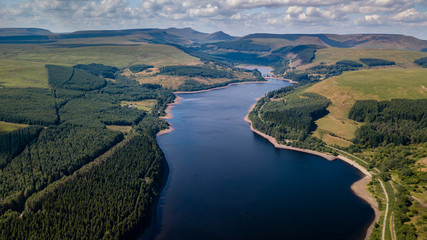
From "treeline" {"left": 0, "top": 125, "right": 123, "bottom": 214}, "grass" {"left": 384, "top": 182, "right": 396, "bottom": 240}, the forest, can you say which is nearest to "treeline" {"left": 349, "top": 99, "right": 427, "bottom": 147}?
"grass" {"left": 384, "top": 182, "right": 396, "bottom": 240}

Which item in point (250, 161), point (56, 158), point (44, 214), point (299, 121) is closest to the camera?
point (44, 214)

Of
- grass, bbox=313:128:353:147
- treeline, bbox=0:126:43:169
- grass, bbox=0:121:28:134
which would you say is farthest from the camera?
grass, bbox=313:128:353:147

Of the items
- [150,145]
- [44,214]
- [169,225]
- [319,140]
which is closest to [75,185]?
[44,214]

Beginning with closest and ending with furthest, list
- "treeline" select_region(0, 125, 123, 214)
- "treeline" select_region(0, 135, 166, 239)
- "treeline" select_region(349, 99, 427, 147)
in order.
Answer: "treeline" select_region(0, 135, 166, 239) → "treeline" select_region(0, 125, 123, 214) → "treeline" select_region(349, 99, 427, 147)

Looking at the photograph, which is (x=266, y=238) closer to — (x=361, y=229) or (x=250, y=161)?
(x=361, y=229)

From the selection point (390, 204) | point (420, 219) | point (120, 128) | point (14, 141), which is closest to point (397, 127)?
point (390, 204)

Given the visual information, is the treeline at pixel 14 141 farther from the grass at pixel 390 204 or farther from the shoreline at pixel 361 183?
the grass at pixel 390 204

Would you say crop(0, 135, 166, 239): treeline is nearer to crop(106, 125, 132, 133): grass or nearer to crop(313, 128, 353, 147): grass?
crop(106, 125, 132, 133): grass
